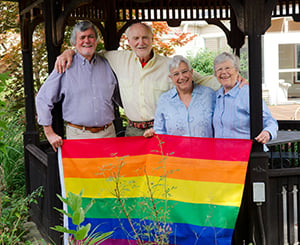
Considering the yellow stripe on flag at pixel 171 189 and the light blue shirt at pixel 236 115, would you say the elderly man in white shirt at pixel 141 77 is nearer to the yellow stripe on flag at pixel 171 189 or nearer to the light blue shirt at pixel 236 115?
the light blue shirt at pixel 236 115

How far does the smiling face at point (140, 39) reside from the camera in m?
4.75

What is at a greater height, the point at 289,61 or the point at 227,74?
the point at 289,61

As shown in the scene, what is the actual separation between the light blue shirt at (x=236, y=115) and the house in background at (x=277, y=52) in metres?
16.0

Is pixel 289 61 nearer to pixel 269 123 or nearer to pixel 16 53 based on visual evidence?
pixel 16 53

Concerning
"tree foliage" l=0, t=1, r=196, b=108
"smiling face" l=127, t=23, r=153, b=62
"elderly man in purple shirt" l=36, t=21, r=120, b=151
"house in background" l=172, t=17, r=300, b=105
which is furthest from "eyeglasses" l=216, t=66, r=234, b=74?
"house in background" l=172, t=17, r=300, b=105

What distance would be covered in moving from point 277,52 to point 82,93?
17.2 meters

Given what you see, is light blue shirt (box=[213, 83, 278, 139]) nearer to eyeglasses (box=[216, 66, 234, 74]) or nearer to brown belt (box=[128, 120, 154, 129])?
eyeglasses (box=[216, 66, 234, 74])

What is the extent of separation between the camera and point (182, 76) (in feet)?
14.9

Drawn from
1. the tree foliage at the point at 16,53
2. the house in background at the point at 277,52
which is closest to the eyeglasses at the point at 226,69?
the tree foliage at the point at 16,53

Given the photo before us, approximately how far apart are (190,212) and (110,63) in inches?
65.6

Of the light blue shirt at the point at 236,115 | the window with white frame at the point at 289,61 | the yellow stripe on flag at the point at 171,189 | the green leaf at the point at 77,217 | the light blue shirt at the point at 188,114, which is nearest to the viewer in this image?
the green leaf at the point at 77,217

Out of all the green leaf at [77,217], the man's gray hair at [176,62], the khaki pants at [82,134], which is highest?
the man's gray hair at [176,62]

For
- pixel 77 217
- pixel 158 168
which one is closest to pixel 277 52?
pixel 158 168

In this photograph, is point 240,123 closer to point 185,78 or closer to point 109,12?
point 185,78
